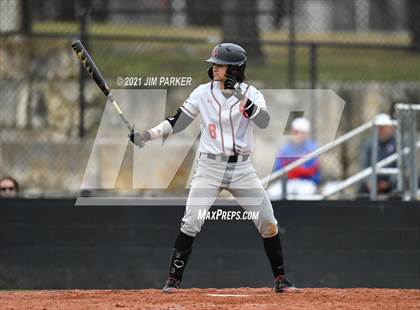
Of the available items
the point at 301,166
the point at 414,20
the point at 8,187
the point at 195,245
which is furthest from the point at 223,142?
the point at 414,20

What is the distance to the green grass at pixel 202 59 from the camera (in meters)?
13.4

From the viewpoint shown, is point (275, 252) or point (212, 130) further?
point (275, 252)

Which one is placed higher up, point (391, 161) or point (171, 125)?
point (171, 125)

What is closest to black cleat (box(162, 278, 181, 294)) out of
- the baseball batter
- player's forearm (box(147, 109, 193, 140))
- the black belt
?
the baseball batter

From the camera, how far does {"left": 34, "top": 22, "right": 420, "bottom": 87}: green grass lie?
1343cm

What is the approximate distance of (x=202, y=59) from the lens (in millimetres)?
13742

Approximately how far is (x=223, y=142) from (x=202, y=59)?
16.9 feet

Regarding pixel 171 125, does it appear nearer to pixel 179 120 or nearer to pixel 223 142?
pixel 179 120

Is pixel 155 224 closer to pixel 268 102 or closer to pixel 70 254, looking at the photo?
pixel 70 254

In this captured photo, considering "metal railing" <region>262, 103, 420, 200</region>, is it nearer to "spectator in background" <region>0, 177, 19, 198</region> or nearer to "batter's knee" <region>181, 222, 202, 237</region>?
"spectator in background" <region>0, 177, 19, 198</region>

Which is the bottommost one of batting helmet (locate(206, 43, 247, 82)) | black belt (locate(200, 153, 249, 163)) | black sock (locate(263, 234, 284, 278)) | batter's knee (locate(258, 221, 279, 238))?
black sock (locate(263, 234, 284, 278))

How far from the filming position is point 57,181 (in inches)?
519

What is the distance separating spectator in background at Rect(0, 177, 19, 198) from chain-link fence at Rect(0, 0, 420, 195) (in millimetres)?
952

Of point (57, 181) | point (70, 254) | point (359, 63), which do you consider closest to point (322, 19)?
point (359, 63)
